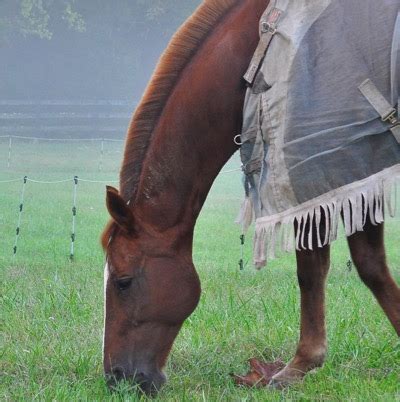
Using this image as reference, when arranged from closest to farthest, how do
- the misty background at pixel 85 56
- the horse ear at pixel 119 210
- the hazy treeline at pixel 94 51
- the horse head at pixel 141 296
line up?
1. the horse ear at pixel 119 210
2. the horse head at pixel 141 296
3. the misty background at pixel 85 56
4. the hazy treeline at pixel 94 51

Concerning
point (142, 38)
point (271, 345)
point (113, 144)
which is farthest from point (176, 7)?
point (271, 345)

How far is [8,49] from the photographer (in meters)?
43.4

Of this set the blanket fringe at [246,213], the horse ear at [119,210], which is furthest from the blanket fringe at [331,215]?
the horse ear at [119,210]

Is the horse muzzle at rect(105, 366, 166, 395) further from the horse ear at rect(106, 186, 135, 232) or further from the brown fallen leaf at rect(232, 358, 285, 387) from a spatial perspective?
the horse ear at rect(106, 186, 135, 232)

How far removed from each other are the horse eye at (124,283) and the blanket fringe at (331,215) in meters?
0.61

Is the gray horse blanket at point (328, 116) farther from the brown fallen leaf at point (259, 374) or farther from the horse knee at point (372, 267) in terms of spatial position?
the brown fallen leaf at point (259, 374)

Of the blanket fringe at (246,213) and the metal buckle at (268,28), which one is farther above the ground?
the metal buckle at (268,28)

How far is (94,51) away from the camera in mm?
46000

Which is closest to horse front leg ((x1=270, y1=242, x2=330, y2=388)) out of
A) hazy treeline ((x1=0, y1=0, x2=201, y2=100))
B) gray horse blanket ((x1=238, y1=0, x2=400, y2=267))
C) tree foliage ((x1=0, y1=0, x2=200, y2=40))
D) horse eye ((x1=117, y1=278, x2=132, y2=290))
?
gray horse blanket ((x1=238, y1=0, x2=400, y2=267))

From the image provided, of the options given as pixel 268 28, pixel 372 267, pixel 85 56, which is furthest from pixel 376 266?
pixel 85 56

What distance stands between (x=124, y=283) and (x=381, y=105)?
1455 millimetres

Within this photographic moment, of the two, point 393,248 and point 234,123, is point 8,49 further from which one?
point 234,123

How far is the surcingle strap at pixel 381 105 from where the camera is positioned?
415 cm

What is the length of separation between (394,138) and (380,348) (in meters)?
1.31
